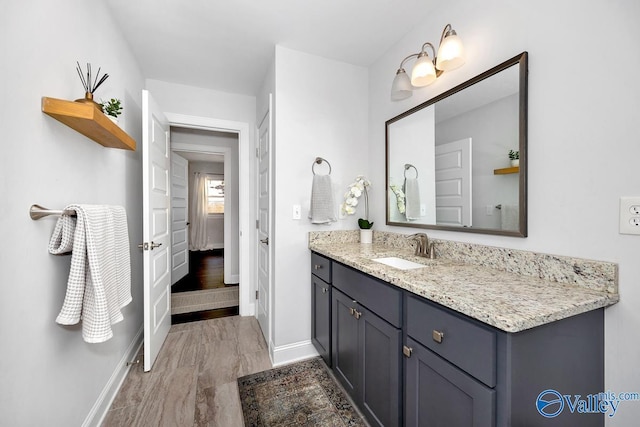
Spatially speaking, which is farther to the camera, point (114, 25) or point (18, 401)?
point (114, 25)

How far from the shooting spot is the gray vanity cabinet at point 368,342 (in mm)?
1123

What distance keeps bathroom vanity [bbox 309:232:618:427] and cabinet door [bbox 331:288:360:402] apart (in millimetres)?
25

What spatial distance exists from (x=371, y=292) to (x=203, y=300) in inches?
108

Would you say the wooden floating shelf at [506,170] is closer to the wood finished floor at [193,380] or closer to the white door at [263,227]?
the white door at [263,227]

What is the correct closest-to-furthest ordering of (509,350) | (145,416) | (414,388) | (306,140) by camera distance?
(509,350) < (414,388) < (145,416) < (306,140)

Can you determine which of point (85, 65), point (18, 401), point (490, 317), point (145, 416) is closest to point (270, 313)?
point (145, 416)

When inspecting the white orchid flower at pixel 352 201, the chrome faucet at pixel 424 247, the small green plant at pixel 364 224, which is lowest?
the chrome faucet at pixel 424 247

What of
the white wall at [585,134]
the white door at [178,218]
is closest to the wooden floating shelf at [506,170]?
the white wall at [585,134]

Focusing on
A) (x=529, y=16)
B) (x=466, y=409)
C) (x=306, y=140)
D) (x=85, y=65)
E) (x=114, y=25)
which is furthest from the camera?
(x=306, y=140)

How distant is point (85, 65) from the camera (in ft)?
4.41

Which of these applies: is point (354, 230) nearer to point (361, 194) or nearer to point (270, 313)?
point (361, 194)

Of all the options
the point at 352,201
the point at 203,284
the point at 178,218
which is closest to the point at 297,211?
the point at 352,201

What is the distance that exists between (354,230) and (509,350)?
1.52 m

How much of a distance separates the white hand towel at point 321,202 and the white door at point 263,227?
412 mm
